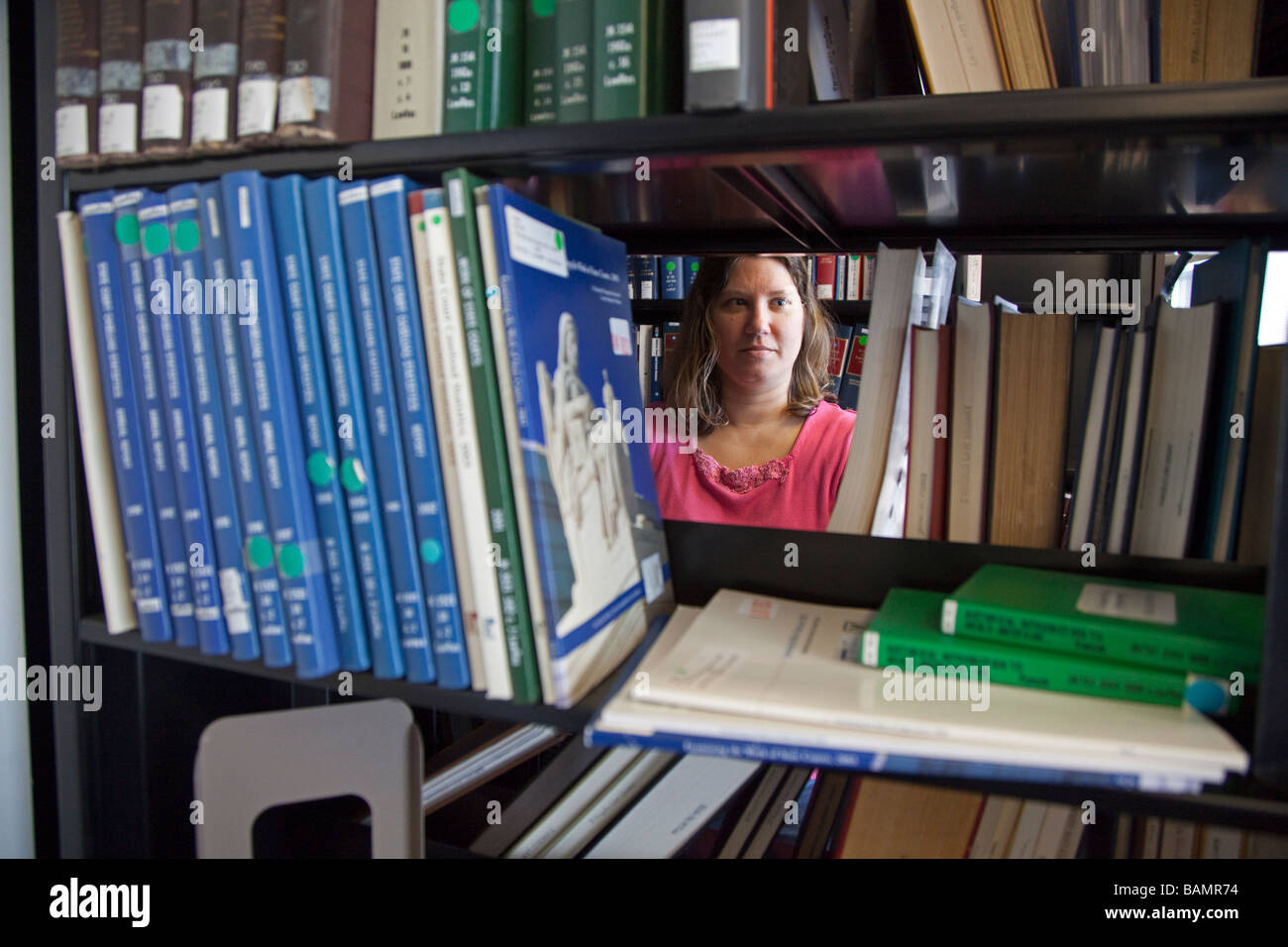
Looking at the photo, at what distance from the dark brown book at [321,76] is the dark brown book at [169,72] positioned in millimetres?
112

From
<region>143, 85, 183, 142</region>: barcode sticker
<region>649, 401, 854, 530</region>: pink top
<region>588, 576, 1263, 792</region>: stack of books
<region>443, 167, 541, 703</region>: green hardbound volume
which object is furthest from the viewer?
<region>649, 401, 854, 530</region>: pink top

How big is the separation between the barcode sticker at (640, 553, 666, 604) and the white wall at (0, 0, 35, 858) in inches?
35.3

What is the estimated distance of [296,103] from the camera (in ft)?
2.14

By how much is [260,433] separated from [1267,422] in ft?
2.91

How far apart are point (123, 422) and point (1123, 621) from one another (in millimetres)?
893

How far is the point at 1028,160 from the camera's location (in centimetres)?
59

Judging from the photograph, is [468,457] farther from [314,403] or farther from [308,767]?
[308,767]

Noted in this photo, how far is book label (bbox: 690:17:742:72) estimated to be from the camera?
532 mm

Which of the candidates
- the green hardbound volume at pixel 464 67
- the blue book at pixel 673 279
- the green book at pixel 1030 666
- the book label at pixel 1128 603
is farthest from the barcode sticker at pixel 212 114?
the blue book at pixel 673 279

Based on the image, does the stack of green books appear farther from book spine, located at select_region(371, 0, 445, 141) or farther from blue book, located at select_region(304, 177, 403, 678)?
book spine, located at select_region(371, 0, 445, 141)

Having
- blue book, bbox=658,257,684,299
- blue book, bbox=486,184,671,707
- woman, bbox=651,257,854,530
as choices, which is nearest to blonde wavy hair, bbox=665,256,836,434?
woman, bbox=651,257,854,530

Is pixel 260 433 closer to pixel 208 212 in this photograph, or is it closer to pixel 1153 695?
pixel 208 212

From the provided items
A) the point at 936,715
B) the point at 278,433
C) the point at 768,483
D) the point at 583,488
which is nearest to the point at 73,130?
the point at 278,433
